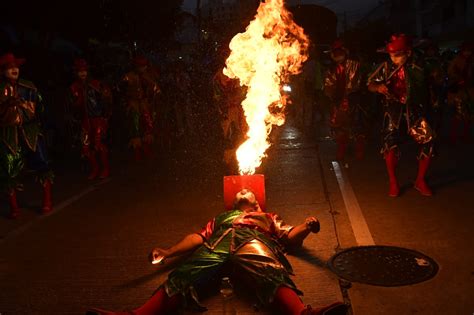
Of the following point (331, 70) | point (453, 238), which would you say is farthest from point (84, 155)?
point (453, 238)

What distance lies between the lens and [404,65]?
6.52 m

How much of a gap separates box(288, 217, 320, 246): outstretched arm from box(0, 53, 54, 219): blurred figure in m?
3.85

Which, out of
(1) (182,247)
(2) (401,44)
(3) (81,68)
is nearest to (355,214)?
(2) (401,44)

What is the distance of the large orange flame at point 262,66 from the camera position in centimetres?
595

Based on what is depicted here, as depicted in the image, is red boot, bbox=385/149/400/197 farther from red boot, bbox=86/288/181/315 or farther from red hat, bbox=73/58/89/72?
red hat, bbox=73/58/89/72

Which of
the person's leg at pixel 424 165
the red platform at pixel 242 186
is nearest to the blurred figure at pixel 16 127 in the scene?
the red platform at pixel 242 186

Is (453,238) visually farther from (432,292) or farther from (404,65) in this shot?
(404,65)

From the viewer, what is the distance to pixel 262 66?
20.3 ft

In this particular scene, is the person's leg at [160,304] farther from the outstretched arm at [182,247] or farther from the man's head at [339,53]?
the man's head at [339,53]

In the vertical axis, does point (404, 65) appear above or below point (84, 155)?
above

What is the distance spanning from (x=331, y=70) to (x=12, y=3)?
7869 mm

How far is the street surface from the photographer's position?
406cm

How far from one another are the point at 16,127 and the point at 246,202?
11.0 ft

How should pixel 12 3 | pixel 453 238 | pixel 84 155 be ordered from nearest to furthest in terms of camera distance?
pixel 453 238 < pixel 84 155 < pixel 12 3
